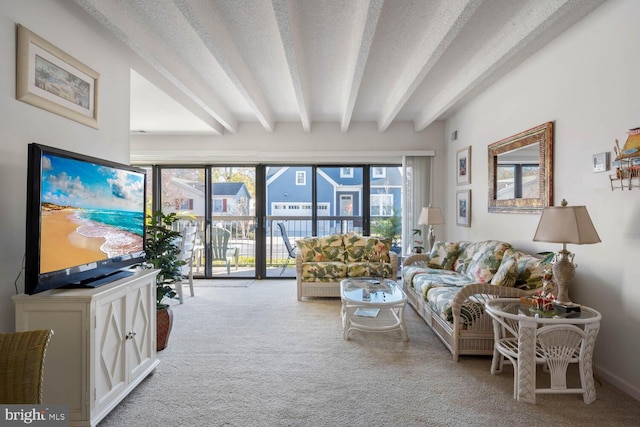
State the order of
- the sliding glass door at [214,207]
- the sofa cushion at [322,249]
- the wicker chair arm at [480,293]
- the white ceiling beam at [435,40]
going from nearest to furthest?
the white ceiling beam at [435,40], the wicker chair arm at [480,293], the sofa cushion at [322,249], the sliding glass door at [214,207]

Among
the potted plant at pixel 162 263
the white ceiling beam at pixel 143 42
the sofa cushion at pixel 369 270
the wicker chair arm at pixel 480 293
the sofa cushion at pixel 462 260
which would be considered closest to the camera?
the white ceiling beam at pixel 143 42

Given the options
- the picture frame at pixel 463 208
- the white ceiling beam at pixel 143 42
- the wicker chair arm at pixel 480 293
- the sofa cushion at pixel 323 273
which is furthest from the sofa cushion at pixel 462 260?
the white ceiling beam at pixel 143 42

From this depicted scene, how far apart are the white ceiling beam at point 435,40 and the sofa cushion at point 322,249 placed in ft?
6.93

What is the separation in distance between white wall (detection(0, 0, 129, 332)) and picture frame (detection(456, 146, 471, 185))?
415 centimetres

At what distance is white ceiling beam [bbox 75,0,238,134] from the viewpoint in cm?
210

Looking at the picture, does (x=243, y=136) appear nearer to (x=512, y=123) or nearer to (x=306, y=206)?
(x=306, y=206)

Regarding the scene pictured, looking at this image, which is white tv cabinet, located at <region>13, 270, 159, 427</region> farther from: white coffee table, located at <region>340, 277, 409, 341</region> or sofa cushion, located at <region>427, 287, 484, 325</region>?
sofa cushion, located at <region>427, 287, 484, 325</region>

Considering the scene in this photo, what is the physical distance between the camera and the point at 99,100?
2422mm

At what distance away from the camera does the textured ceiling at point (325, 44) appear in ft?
7.56

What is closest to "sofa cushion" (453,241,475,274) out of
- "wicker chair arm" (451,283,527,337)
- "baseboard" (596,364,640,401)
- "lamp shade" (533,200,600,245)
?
"wicker chair arm" (451,283,527,337)

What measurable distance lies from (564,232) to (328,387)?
1.86m

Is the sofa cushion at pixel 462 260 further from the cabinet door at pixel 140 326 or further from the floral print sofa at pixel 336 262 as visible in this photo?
the cabinet door at pixel 140 326

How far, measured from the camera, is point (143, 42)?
252 cm

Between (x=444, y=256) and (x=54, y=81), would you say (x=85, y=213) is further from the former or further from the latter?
(x=444, y=256)
